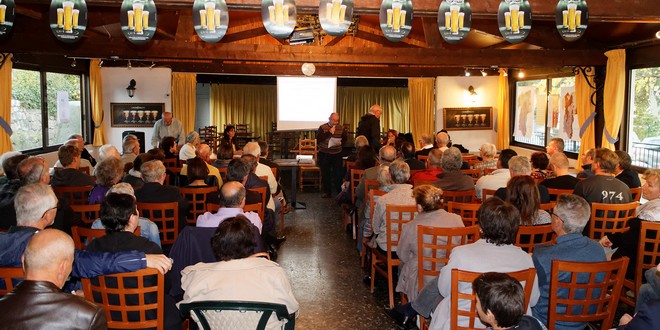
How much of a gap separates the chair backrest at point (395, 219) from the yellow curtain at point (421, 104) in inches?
373

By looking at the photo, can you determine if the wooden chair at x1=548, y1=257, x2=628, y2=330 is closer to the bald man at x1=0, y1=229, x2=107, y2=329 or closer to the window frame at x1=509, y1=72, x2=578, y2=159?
the bald man at x1=0, y1=229, x2=107, y2=329

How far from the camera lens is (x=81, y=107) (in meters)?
11.9

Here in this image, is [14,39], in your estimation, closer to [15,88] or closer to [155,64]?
[15,88]

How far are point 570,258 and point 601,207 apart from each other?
1701mm

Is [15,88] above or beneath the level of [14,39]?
beneath

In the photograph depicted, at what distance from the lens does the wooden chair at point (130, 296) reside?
9.57 ft

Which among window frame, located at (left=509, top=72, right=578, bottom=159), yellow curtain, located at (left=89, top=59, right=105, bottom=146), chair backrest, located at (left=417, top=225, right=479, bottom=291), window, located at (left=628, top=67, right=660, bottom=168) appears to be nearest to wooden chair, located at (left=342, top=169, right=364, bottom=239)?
chair backrest, located at (left=417, top=225, right=479, bottom=291)

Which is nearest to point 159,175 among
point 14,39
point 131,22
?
point 131,22

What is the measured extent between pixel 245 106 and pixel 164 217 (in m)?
13.4

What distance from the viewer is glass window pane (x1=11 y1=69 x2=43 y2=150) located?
937 cm

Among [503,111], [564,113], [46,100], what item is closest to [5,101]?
[46,100]

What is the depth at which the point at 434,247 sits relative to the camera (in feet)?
12.7

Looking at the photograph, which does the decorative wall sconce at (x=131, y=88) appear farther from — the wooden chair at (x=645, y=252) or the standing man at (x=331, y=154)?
the wooden chair at (x=645, y=252)

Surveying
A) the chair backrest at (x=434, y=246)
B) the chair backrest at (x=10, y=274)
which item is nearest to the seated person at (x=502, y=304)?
the chair backrest at (x=434, y=246)
